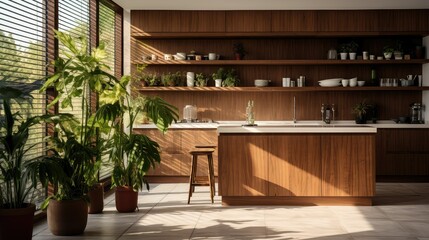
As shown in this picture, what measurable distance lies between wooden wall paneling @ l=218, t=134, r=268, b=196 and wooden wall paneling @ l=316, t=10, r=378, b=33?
3050 mm

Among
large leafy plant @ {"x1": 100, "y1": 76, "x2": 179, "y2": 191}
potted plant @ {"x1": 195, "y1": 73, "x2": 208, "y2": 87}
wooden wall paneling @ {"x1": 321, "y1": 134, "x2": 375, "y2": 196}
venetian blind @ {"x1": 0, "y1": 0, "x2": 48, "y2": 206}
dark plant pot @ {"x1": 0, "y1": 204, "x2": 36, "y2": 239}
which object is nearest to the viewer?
dark plant pot @ {"x1": 0, "y1": 204, "x2": 36, "y2": 239}

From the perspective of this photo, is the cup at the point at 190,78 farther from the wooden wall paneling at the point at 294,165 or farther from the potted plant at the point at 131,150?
the wooden wall paneling at the point at 294,165

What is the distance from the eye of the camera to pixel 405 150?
346 inches

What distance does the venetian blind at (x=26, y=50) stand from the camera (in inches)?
196

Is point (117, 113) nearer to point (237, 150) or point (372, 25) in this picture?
point (237, 150)

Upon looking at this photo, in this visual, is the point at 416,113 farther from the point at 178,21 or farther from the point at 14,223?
the point at 14,223

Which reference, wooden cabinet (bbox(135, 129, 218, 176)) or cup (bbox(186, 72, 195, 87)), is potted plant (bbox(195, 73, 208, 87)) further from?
wooden cabinet (bbox(135, 129, 218, 176))

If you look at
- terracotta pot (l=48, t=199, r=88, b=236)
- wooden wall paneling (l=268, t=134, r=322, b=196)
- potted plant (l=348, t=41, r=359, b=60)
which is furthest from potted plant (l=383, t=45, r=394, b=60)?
terracotta pot (l=48, t=199, r=88, b=236)

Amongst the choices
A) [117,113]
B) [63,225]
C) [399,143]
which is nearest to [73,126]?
[117,113]

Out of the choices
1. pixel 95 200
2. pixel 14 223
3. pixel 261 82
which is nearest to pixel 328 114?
pixel 261 82

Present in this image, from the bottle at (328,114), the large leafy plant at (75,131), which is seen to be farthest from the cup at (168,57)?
the large leafy plant at (75,131)

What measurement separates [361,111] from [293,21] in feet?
5.76

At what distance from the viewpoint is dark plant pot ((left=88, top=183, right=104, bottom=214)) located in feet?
20.6

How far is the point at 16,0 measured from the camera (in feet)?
17.1
